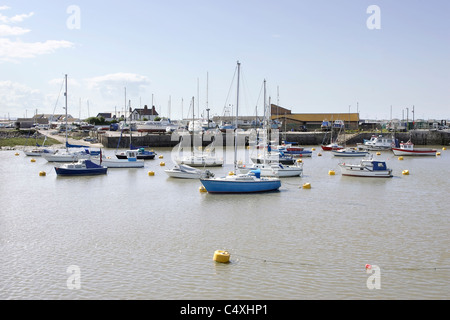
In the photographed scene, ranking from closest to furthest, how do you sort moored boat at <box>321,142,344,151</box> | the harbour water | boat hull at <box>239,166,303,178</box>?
the harbour water
boat hull at <box>239,166,303,178</box>
moored boat at <box>321,142,344,151</box>

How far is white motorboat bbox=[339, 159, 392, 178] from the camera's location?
40062 mm

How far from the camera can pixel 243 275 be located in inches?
617

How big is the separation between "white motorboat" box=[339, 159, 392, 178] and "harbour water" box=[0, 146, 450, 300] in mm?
4867

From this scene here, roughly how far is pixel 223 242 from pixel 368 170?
24125 millimetres

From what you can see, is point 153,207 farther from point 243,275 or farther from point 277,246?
point 243,275

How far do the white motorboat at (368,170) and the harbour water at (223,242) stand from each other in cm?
487

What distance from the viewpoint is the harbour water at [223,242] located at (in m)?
14.8

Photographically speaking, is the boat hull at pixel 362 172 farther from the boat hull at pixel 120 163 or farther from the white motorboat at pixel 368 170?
the boat hull at pixel 120 163

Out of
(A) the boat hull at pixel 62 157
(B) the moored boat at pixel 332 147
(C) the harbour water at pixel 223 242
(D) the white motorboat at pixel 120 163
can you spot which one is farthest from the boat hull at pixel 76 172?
(B) the moored boat at pixel 332 147

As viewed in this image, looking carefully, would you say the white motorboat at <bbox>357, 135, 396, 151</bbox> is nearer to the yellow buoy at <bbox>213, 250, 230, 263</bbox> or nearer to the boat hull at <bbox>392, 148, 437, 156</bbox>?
the boat hull at <bbox>392, 148, 437, 156</bbox>

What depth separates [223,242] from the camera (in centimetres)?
1962

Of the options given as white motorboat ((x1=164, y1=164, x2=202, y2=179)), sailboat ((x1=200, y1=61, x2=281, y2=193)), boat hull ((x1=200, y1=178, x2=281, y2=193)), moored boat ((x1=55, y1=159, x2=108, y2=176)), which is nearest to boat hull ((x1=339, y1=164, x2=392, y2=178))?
sailboat ((x1=200, y1=61, x2=281, y2=193))

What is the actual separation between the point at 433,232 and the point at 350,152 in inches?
1605
